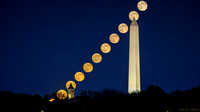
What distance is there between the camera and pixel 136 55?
43.8m

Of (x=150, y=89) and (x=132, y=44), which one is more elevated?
(x=132, y=44)

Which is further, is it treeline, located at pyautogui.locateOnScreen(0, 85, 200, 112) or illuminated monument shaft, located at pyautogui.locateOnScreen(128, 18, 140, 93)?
illuminated monument shaft, located at pyautogui.locateOnScreen(128, 18, 140, 93)

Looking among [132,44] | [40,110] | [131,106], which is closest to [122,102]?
[131,106]

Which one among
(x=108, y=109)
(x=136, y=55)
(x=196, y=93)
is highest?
(x=136, y=55)

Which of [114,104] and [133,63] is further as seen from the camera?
[133,63]

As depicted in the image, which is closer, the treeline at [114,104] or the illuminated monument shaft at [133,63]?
the treeline at [114,104]

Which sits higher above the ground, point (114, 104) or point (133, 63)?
point (133, 63)

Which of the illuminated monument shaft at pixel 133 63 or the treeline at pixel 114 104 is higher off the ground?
the illuminated monument shaft at pixel 133 63

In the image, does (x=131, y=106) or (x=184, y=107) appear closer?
(x=131, y=106)

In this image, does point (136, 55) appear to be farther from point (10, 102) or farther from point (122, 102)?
point (10, 102)

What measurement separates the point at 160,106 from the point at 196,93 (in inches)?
515

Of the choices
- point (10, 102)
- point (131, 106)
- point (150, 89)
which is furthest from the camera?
point (150, 89)

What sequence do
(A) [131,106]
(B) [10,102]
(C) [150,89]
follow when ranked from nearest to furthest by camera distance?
(A) [131,106]
(B) [10,102]
(C) [150,89]

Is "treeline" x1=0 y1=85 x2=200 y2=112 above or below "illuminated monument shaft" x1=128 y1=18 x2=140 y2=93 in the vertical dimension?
below
